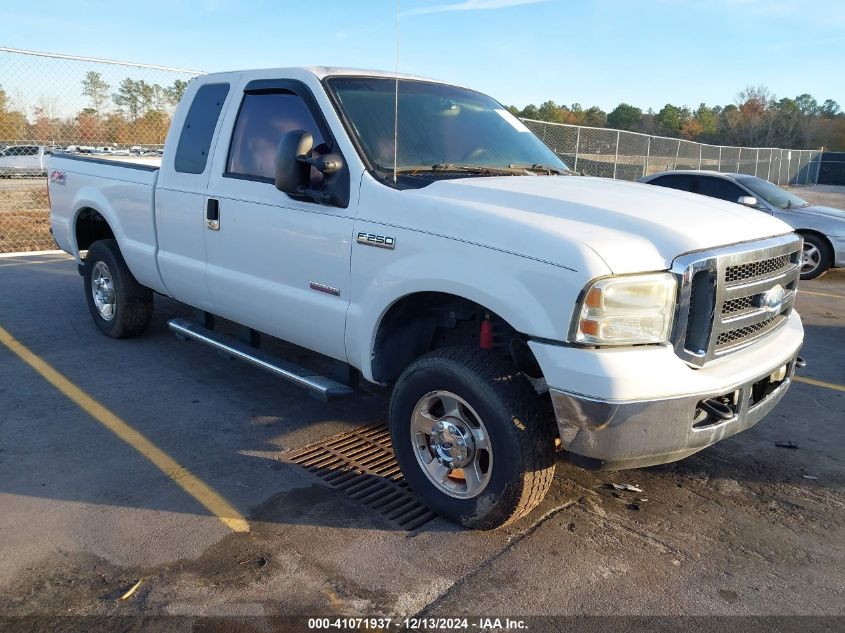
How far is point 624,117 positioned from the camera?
70.8 m

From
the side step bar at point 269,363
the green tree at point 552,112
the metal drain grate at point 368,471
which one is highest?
the green tree at point 552,112

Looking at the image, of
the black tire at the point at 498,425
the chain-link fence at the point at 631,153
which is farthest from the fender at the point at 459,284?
the chain-link fence at the point at 631,153

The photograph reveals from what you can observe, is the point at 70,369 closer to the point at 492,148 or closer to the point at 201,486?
the point at 201,486

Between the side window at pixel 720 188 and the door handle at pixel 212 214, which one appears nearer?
the door handle at pixel 212 214

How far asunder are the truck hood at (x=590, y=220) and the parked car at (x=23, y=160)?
837 centimetres

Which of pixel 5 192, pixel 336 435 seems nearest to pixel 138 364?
pixel 336 435

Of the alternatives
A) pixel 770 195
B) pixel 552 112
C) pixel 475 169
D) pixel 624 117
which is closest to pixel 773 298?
pixel 475 169

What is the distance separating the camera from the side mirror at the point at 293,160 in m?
3.71

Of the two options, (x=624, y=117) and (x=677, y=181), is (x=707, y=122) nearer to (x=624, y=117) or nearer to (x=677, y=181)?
(x=624, y=117)

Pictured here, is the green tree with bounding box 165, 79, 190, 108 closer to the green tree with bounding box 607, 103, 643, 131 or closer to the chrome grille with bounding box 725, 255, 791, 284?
the chrome grille with bounding box 725, 255, 791, 284

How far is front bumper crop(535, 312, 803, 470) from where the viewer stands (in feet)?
9.24

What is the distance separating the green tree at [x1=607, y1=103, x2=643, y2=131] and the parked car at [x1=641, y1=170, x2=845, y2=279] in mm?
59488

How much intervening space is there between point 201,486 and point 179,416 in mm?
1055

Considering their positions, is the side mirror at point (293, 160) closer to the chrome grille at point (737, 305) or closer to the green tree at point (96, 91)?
the chrome grille at point (737, 305)
